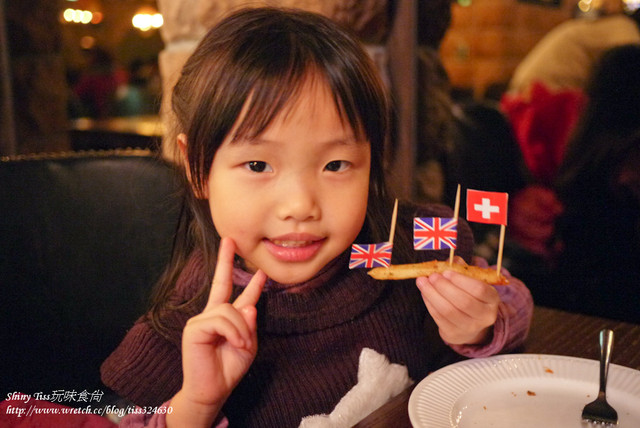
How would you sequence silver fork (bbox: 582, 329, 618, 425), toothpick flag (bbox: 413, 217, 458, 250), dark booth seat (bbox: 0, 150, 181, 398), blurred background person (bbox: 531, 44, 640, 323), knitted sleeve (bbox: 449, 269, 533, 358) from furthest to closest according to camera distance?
1. blurred background person (bbox: 531, 44, 640, 323)
2. dark booth seat (bbox: 0, 150, 181, 398)
3. knitted sleeve (bbox: 449, 269, 533, 358)
4. toothpick flag (bbox: 413, 217, 458, 250)
5. silver fork (bbox: 582, 329, 618, 425)

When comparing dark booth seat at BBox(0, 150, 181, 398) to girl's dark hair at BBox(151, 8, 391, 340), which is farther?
dark booth seat at BBox(0, 150, 181, 398)

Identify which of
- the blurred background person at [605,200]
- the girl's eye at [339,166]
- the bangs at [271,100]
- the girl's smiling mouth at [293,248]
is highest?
the bangs at [271,100]

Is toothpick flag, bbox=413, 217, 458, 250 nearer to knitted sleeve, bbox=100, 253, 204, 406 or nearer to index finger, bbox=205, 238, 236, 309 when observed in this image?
index finger, bbox=205, 238, 236, 309

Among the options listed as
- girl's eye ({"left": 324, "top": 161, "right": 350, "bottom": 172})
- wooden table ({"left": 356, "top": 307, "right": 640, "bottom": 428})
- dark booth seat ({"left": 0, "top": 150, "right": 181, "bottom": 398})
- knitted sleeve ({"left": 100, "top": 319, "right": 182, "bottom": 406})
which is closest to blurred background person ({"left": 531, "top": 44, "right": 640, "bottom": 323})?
wooden table ({"left": 356, "top": 307, "right": 640, "bottom": 428})

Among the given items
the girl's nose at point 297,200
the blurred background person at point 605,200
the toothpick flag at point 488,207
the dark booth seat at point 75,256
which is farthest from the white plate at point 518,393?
the blurred background person at point 605,200

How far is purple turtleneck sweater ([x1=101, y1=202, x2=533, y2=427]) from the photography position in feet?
3.16

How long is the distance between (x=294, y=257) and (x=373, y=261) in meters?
0.12

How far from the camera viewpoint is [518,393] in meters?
0.79

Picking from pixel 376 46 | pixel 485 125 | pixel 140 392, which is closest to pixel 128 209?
pixel 140 392

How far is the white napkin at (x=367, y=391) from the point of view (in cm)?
94

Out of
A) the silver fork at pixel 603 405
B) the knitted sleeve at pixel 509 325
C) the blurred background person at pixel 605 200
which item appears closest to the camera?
the silver fork at pixel 603 405

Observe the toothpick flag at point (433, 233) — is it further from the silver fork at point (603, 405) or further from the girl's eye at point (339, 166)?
the silver fork at point (603, 405)

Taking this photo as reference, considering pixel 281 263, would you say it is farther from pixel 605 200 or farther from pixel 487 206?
pixel 605 200

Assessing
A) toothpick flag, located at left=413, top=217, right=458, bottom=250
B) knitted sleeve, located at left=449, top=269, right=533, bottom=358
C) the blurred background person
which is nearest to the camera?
toothpick flag, located at left=413, top=217, right=458, bottom=250
